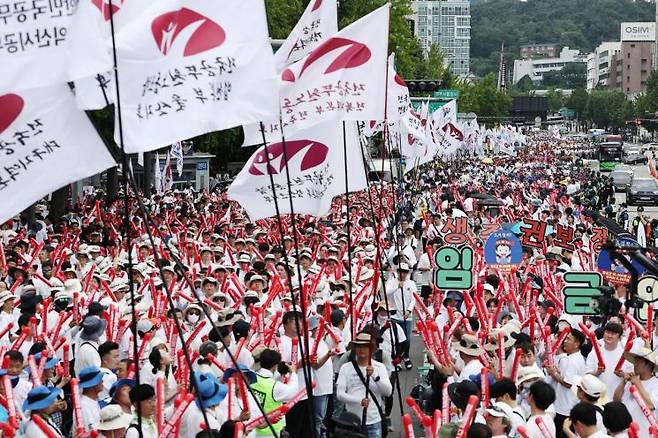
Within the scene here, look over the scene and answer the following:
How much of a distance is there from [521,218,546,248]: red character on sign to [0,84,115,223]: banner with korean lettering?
1238 cm

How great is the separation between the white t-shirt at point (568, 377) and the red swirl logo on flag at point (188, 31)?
4.07 metres

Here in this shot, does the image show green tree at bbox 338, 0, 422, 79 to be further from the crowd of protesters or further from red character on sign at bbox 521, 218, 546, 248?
the crowd of protesters

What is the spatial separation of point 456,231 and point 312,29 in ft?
30.3

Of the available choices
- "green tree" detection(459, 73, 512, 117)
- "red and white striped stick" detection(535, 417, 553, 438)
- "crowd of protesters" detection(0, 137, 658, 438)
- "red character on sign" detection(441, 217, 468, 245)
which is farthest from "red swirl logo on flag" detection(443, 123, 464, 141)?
"green tree" detection(459, 73, 512, 117)

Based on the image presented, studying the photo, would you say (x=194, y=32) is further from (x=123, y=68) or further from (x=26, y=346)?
(x=26, y=346)

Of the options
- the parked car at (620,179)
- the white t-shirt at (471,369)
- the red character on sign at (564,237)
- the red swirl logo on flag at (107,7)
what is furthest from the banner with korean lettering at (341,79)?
the parked car at (620,179)

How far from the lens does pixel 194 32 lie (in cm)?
647

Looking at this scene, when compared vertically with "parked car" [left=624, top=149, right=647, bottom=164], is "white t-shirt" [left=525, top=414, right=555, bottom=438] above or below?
above

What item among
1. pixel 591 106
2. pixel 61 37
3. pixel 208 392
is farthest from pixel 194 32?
pixel 591 106

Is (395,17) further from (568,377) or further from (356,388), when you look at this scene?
(356,388)

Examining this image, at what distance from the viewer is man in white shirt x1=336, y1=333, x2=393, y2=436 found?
871cm

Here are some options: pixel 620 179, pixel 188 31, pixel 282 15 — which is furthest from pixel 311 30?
pixel 620 179

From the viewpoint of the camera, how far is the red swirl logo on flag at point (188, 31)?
247 inches

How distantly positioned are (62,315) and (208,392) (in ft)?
12.7
